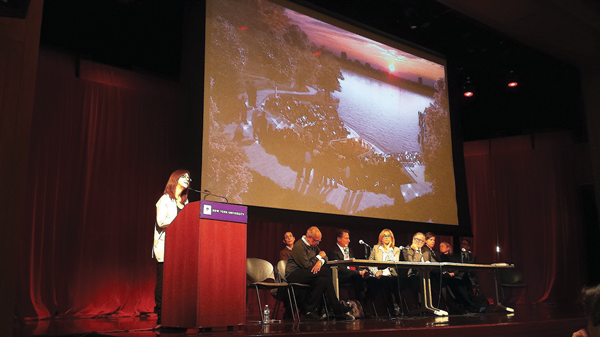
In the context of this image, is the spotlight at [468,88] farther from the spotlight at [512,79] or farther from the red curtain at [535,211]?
the red curtain at [535,211]

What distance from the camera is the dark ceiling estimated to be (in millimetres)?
5707

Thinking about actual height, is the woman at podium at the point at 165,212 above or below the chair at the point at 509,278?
above

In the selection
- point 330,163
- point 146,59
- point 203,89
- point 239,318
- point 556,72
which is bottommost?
point 239,318

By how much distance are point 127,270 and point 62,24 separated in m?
3.05

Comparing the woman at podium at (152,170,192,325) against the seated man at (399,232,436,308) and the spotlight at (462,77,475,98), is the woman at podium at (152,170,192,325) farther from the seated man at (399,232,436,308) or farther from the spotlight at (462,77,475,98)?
the spotlight at (462,77,475,98)

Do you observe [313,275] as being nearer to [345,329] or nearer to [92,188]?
[345,329]

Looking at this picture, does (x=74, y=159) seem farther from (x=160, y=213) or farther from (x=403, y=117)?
(x=403, y=117)

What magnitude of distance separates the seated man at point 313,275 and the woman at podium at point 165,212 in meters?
1.42

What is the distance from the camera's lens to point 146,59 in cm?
636

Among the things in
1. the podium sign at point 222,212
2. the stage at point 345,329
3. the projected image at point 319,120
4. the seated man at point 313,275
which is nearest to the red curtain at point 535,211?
the projected image at point 319,120

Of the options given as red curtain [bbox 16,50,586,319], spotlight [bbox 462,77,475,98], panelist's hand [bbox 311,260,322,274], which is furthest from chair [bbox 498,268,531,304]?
panelist's hand [bbox 311,260,322,274]

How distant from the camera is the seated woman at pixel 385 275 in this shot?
18.7 feet

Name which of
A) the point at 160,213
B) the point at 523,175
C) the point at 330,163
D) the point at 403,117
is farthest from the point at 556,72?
the point at 160,213

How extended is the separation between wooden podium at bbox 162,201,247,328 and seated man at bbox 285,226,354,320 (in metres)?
1.43
